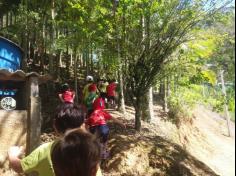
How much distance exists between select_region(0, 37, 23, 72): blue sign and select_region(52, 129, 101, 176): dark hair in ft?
26.0

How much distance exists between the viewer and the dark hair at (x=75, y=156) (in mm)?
2293

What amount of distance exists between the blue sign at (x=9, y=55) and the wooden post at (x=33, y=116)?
187 centimetres

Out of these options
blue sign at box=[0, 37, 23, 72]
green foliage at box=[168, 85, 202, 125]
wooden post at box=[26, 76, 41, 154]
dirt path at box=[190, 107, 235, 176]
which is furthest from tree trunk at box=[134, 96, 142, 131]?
green foliage at box=[168, 85, 202, 125]

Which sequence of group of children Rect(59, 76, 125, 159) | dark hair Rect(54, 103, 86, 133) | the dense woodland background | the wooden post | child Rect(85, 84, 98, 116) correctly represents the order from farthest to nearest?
the dense woodland background → child Rect(85, 84, 98, 116) → the wooden post → group of children Rect(59, 76, 125, 159) → dark hair Rect(54, 103, 86, 133)

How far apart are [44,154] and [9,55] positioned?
777 cm

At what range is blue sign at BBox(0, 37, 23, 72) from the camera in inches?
397

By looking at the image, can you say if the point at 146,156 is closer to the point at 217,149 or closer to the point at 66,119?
the point at 66,119

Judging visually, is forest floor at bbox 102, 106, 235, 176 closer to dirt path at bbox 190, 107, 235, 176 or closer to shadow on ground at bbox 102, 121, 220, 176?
shadow on ground at bbox 102, 121, 220, 176

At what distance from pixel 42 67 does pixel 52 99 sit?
3093 mm

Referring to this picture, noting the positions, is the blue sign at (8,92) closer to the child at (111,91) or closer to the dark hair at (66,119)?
the child at (111,91)

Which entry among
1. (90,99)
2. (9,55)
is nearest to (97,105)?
(90,99)

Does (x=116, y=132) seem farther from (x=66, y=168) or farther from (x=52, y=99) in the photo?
(x=66, y=168)

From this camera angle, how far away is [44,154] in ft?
9.75

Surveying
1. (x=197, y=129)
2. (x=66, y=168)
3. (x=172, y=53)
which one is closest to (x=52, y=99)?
(x=172, y=53)
